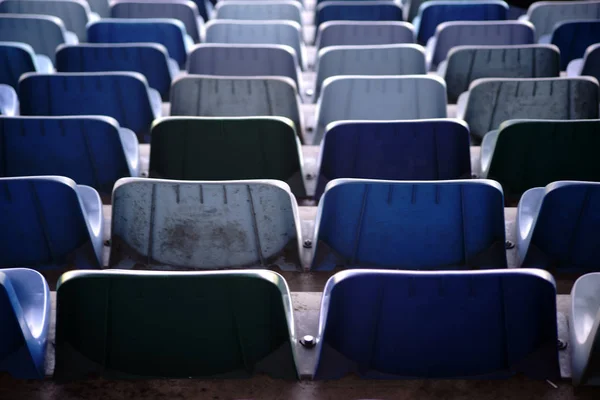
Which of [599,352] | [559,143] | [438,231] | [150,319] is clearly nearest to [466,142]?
[559,143]

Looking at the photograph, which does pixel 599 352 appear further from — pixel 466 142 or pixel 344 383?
pixel 466 142

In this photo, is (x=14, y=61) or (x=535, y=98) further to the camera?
(x=14, y=61)

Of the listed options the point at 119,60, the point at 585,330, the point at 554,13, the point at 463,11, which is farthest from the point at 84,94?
the point at 554,13

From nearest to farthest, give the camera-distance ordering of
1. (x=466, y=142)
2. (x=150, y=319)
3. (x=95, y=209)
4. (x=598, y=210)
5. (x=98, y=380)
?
(x=150, y=319) < (x=98, y=380) < (x=598, y=210) < (x=95, y=209) < (x=466, y=142)

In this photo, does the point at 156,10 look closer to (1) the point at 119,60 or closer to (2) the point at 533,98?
(1) the point at 119,60

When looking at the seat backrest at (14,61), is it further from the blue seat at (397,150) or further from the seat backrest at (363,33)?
the blue seat at (397,150)

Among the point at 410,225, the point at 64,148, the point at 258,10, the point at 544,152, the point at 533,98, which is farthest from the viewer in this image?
the point at 258,10

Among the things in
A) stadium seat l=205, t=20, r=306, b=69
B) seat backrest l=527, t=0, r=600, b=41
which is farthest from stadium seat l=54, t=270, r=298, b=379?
seat backrest l=527, t=0, r=600, b=41

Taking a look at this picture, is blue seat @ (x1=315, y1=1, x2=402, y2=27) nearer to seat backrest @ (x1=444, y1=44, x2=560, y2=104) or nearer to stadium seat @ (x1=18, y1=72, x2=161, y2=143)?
seat backrest @ (x1=444, y1=44, x2=560, y2=104)

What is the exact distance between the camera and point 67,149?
3395 mm

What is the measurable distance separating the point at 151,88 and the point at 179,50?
714mm

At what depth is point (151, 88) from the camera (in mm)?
4781

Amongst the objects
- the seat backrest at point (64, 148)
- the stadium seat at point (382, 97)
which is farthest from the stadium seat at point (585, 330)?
the seat backrest at point (64, 148)

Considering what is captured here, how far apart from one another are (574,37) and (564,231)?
2.76 metres
